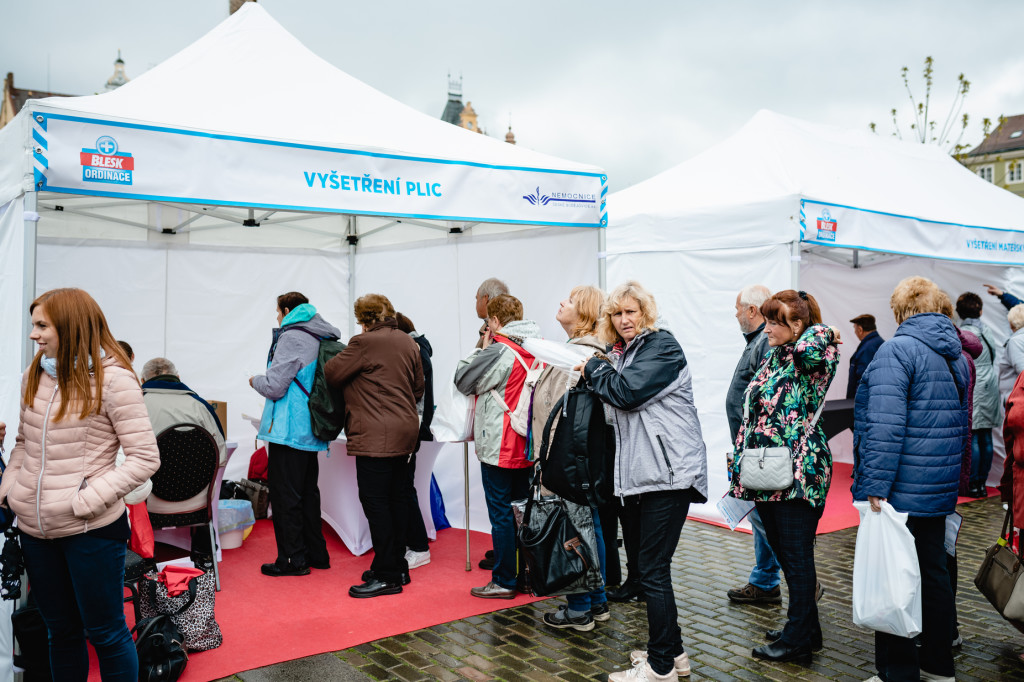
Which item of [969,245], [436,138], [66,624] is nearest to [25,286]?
[66,624]

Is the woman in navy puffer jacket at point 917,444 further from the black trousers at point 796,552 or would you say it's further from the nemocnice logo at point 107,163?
the nemocnice logo at point 107,163

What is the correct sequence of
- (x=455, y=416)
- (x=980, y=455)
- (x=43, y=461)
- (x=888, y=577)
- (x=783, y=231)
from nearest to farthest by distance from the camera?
(x=43, y=461) → (x=888, y=577) → (x=455, y=416) → (x=783, y=231) → (x=980, y=455)

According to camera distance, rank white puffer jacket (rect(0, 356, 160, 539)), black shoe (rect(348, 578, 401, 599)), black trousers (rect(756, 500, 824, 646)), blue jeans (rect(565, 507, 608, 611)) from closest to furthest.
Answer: white puffer jacket (rect(0, 356, 160, 539)) → black trousers (rect(756, 500, 824, 646)) → blue jeans (rect(565, 507, 608, 611)) → black shoe (rect(348, 578, 401, 599))

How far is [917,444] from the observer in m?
3.00

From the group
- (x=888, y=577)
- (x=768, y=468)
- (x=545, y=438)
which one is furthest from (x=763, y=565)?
(x=545, y=438)

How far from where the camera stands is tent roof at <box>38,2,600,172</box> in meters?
4.12

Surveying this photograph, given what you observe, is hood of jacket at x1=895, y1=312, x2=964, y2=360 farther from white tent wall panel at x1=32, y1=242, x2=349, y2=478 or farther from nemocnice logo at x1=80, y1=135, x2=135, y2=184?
white tent wall panel at x1=32, y1=242, x2=349, y2=478

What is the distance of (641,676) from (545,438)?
1.05 metres

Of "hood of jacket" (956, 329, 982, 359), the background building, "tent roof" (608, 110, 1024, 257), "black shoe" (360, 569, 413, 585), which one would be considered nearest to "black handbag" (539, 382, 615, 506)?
"black shoe" (360, 569, 413, 585)

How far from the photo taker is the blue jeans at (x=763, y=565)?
4.18 metres

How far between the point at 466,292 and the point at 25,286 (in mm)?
3503

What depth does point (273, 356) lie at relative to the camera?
15.5 feet

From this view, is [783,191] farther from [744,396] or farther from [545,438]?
[545,438]

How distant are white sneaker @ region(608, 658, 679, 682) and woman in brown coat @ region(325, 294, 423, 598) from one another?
5.34 ft
